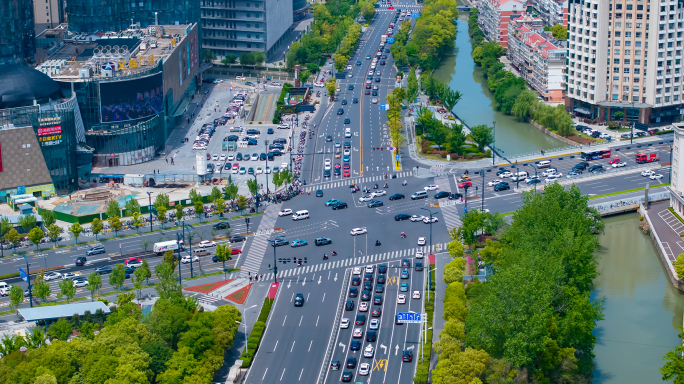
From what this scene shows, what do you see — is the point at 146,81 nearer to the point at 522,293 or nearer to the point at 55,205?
the point at 55,205

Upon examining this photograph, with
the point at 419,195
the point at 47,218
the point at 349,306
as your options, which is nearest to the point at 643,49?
the point at 419,195

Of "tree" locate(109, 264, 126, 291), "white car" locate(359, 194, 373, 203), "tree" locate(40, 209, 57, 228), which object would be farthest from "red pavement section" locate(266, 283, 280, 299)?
"tree" locate(40, 209, 57, 228)

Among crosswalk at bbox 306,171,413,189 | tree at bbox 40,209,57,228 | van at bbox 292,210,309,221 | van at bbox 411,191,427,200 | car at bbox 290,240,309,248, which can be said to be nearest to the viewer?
car at bbox 290,240,309,248

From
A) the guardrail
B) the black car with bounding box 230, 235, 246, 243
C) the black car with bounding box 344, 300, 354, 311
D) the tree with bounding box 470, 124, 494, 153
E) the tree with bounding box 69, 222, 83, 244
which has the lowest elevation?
the guardrail

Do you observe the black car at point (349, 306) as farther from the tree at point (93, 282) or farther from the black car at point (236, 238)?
the tree at point (93, 282)

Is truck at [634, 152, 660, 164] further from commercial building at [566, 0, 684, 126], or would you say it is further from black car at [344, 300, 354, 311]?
black car at [344, 300, 354, 311]

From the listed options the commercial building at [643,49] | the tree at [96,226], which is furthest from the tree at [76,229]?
the commercial building at [643,49]

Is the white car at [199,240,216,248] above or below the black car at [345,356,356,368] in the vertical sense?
above
